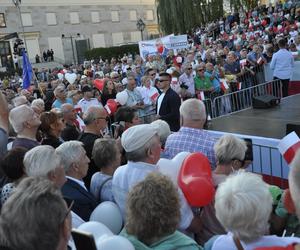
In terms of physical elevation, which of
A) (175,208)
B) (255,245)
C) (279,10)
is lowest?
(255,245)

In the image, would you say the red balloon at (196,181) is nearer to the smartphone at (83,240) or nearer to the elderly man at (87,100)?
the smartphone at (83,240)

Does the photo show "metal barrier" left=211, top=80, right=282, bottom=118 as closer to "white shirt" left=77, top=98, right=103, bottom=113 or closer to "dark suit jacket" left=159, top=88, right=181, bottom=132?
"dark suit jacket" left=159, top=88, right=181, bottom=132

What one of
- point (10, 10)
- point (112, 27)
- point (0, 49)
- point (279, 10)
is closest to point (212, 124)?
point (279, 10)

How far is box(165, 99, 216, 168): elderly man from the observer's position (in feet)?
12.5

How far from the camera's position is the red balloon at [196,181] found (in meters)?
2.75

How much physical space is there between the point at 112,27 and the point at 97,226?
56826 mm

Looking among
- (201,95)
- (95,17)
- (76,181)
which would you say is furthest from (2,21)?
(76,181)

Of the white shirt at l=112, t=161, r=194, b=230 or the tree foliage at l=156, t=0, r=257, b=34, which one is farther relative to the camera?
the tree foliage at l=156, t=0, r=257, b=34

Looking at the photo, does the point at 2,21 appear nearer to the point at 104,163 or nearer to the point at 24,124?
the point at 24,124

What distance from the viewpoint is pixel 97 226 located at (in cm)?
221

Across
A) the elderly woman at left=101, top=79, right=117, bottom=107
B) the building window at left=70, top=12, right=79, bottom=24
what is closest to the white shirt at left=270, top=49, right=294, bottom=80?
the elderly woman at left=101, top=79, right=117, bottom=107

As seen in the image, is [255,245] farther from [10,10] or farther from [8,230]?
[10,10]

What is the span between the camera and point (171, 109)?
646cm

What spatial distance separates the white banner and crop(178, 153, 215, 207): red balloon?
520 inches
